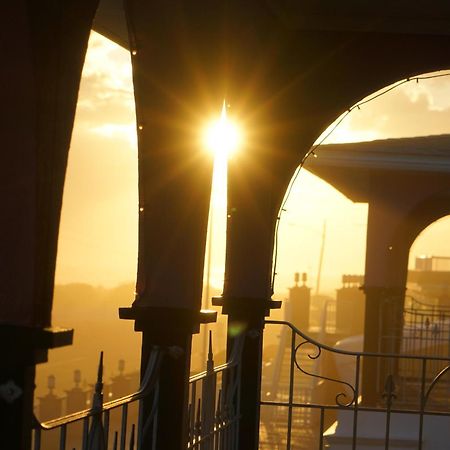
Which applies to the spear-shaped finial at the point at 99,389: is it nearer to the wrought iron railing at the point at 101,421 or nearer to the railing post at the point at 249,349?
the wrought iron railing at the point at 101,421

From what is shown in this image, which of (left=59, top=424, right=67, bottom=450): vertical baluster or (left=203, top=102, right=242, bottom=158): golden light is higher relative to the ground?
(left=203, top=102, right=242, bottom=158): golden light

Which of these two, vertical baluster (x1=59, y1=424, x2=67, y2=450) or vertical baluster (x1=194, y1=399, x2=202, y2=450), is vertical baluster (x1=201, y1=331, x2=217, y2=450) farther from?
vertical baluster (x1=59, y1=424, x2=67, y2=450)

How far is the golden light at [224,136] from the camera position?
171 inches

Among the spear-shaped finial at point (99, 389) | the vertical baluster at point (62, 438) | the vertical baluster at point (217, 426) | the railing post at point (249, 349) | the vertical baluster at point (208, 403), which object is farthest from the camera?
the railing post at point (249, 349)

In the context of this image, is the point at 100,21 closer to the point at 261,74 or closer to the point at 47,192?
the point at 261,74

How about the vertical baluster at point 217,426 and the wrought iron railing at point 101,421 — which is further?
the vertical baluster at point 217,426

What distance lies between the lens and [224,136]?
5348 mm

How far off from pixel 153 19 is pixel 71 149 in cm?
150

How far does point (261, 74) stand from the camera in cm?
559

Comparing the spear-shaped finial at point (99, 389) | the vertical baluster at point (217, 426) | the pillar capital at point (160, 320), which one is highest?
the pillar capital at point (160, 320)

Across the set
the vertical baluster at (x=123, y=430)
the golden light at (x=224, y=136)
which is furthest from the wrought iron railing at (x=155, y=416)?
the golden light at (x=224, y=136)

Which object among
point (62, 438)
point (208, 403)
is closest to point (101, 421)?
point (62, 438)

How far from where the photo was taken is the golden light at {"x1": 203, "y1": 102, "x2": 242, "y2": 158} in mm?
4352

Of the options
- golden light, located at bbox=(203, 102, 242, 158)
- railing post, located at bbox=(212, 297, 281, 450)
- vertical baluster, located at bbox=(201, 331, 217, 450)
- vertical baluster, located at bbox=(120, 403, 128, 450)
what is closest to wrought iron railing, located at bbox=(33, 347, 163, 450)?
vertical baluster, located at bbox=(120, 403, 128, 450)
